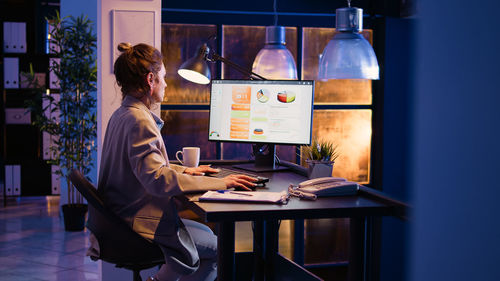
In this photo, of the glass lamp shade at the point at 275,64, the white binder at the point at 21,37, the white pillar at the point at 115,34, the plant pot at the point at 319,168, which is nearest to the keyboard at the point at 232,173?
the plant pot at the point at 319,168

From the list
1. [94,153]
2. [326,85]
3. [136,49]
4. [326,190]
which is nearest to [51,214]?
[94,153]

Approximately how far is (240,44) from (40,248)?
2.60m

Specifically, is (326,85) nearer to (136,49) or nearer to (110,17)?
(110,17)

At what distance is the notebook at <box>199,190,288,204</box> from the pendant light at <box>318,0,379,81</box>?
99 cm

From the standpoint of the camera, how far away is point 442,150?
0.47 metres

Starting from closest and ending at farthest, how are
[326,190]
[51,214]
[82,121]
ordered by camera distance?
[326,190]
[82,121]
[51,214]

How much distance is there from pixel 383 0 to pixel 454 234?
458 cm

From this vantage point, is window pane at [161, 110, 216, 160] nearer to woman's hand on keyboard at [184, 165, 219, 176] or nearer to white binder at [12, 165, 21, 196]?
woman's hand on keyboard at [184, 165, 219, 176]

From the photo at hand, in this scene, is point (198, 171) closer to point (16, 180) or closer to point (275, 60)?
point (275, 60)

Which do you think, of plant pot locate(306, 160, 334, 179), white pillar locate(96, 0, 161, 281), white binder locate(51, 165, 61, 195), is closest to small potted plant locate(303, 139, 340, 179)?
plant pot locate(306, 160, 334, 179)

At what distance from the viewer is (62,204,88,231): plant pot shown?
18.0ft

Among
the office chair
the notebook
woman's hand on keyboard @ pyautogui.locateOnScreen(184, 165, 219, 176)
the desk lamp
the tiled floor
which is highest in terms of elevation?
the desk lamp

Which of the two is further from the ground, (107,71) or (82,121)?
(107,71)

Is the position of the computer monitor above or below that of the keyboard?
above
